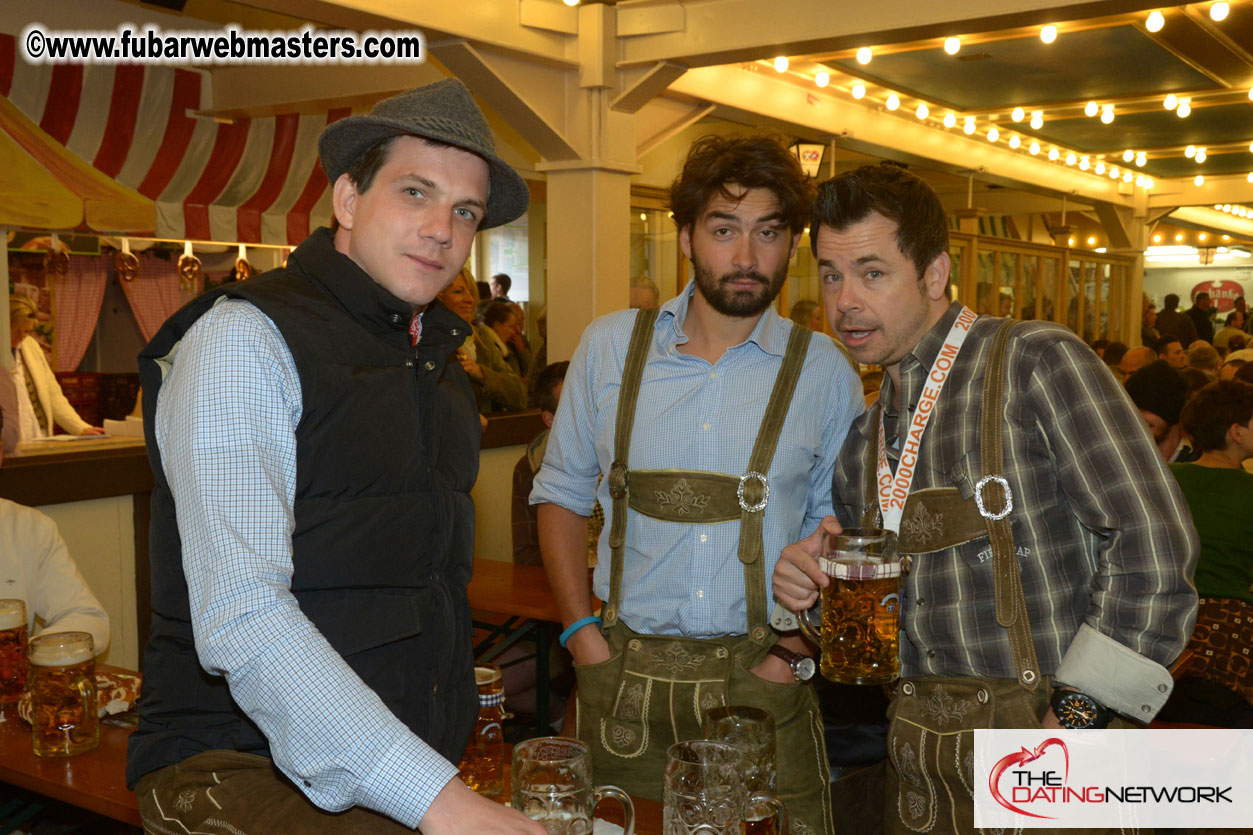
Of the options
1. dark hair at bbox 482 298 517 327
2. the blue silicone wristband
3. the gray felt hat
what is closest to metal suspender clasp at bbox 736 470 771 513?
the blue silicone wristband

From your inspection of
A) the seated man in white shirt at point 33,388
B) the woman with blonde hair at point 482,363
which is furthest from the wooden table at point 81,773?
the seated man in white shirt at point 33,388

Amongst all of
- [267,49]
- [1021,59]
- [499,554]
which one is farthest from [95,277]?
[1021,59]

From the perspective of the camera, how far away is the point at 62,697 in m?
2.00

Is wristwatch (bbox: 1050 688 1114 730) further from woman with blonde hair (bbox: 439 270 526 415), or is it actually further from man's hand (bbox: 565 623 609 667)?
woman with blonde hair (bbox: 439 270 526 415)

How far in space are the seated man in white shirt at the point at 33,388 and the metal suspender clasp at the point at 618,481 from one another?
6325 mm

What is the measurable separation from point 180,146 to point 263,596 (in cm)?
756

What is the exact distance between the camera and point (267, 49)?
6.96 meters

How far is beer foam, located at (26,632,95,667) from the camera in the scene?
2.02 m

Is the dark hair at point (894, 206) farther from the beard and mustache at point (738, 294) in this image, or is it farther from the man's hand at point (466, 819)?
the man's hand at point (466, 819)

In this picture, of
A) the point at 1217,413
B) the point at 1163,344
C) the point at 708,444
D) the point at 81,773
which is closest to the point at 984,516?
the point at 708,444

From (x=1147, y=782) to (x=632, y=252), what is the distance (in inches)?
254

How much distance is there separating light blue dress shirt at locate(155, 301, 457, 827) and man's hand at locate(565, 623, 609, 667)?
103 cm

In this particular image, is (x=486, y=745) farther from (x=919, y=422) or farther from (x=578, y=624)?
(x=919, y=422)

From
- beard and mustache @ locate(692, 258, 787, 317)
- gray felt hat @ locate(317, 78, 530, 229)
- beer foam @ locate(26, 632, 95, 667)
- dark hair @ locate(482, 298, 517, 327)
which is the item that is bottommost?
beer foam @ locate(26, 632, 95, 667)
